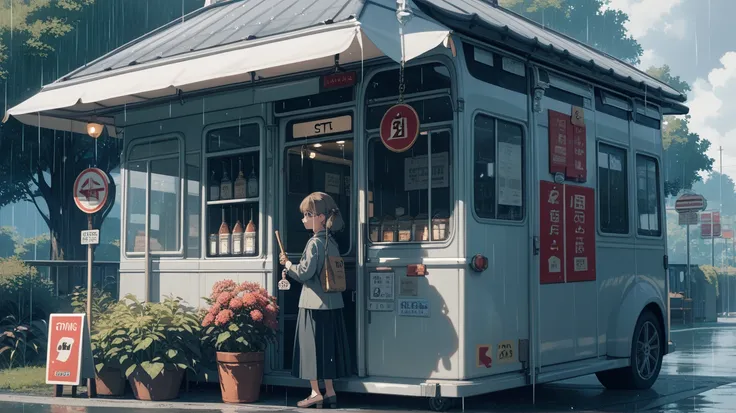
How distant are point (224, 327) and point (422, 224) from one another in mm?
2165

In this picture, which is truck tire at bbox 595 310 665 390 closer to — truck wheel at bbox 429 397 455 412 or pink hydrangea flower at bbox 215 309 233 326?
truck wheel at bbox 429 397 455 412

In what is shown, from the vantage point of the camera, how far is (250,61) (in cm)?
887

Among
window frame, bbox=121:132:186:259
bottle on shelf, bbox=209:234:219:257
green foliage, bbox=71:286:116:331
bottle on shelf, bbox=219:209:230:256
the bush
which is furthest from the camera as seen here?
the bush

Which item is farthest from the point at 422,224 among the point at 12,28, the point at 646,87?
the point at 12,28

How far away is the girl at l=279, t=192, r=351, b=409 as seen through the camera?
30.0 feet

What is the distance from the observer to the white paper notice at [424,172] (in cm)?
911

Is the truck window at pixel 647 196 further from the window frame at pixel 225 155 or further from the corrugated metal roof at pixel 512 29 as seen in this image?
the window frame at pixel 225 155

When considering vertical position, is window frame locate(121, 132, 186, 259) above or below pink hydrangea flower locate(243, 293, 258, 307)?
above

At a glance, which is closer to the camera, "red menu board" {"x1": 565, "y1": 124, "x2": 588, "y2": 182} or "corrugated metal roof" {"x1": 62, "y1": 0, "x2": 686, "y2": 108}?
"corrugated metal roof" {"x1": 62, "y1": 0, "x2": 686, "y2": 108}

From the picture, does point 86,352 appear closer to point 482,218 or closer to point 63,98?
point 63,98

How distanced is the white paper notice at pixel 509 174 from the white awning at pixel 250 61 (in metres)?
1.49

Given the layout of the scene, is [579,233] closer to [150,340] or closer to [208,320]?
[208,320]

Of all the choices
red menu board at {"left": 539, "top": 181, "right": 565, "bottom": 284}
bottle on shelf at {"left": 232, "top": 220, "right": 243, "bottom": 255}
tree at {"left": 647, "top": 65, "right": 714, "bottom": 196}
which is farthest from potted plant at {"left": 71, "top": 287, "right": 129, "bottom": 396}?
tree at {"left": 647, "top": 65, "right": 714, "bottom": 196}

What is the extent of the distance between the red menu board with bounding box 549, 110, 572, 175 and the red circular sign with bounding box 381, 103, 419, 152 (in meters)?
1.81
